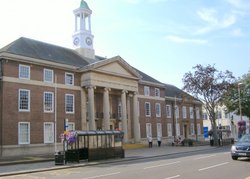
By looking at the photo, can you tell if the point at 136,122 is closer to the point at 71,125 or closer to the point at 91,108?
the point at 91,108

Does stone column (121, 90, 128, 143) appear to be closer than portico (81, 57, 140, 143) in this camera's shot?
No

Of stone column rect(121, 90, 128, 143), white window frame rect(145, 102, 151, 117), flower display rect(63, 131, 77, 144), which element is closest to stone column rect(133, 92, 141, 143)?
stone column rect(121, 90, 128, 143)

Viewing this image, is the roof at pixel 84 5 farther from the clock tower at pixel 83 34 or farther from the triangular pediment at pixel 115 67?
the triangular pediment at pixel 115 67

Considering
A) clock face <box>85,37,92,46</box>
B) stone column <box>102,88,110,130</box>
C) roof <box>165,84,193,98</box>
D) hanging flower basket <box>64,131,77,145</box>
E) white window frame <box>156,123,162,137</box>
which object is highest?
clock face <box>85,37,92,46</box>

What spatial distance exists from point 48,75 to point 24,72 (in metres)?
3.29

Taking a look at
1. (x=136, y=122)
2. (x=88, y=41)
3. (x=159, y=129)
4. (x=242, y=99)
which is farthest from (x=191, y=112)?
(x=88, y=41)

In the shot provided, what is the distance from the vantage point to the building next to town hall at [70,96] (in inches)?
1465

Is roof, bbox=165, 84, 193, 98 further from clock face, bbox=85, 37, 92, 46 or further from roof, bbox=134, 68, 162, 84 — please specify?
clock face, bbox=85, 37, 92, 46

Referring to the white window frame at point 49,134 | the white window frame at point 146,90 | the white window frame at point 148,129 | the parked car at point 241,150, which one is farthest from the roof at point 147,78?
the parked car at point 241,150

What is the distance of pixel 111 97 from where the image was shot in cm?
5150

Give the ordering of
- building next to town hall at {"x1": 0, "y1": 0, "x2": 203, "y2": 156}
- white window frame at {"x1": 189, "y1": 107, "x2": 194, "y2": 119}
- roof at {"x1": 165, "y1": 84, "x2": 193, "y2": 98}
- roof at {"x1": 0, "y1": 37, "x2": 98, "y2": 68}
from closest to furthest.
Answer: building next to town hall at {"x1": 0, "y1": 0, "x2": 203, "y2": 156} < roof at {"x1": 0, "y1": 37, "x2": 98, "y2": 68} < roof at {"x1": 165, "y1": 84, "x2": 193, "y2": 98} < white window frame at {"x1": 189, "y1": 107, "x2": 194, "y2": 119}

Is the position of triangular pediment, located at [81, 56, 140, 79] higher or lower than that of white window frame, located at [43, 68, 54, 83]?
higher

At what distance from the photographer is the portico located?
4491 centimetres

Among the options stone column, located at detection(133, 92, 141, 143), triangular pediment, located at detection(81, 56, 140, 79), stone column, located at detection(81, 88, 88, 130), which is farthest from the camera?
stone column, located at detection(133, 92, 141, 143)
